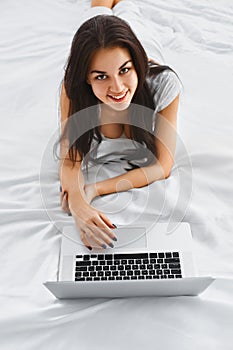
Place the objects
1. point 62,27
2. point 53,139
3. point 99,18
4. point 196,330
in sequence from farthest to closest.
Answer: point 62,27 < point 53,139 < point 99,18 < point 196,330

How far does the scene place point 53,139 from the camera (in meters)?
1.38

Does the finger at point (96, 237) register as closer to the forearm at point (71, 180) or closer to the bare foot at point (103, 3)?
the forearm at point (71, 180)

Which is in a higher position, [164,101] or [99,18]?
[99,18]

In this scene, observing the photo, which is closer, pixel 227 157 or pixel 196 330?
pixel 196 330

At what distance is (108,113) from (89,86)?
0.17m

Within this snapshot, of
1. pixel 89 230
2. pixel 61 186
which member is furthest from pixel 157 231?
pixel 61 186

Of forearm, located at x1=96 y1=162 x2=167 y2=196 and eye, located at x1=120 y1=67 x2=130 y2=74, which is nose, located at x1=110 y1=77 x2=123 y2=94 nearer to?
eye, located at x1=120 y1=67 x2=130 y2=74

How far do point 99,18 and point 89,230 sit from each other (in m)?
0.47

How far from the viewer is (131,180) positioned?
121cm

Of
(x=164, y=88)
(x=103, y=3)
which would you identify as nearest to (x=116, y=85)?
(x=164, y=88)

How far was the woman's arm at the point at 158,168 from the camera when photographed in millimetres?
1193

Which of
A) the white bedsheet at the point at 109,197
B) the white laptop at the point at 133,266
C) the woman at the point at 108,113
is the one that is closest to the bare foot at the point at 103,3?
the white bedsheet at the point at 109,197

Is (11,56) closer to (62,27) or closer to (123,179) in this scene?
(62,27)

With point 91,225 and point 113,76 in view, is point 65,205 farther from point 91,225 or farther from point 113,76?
point 113,76
